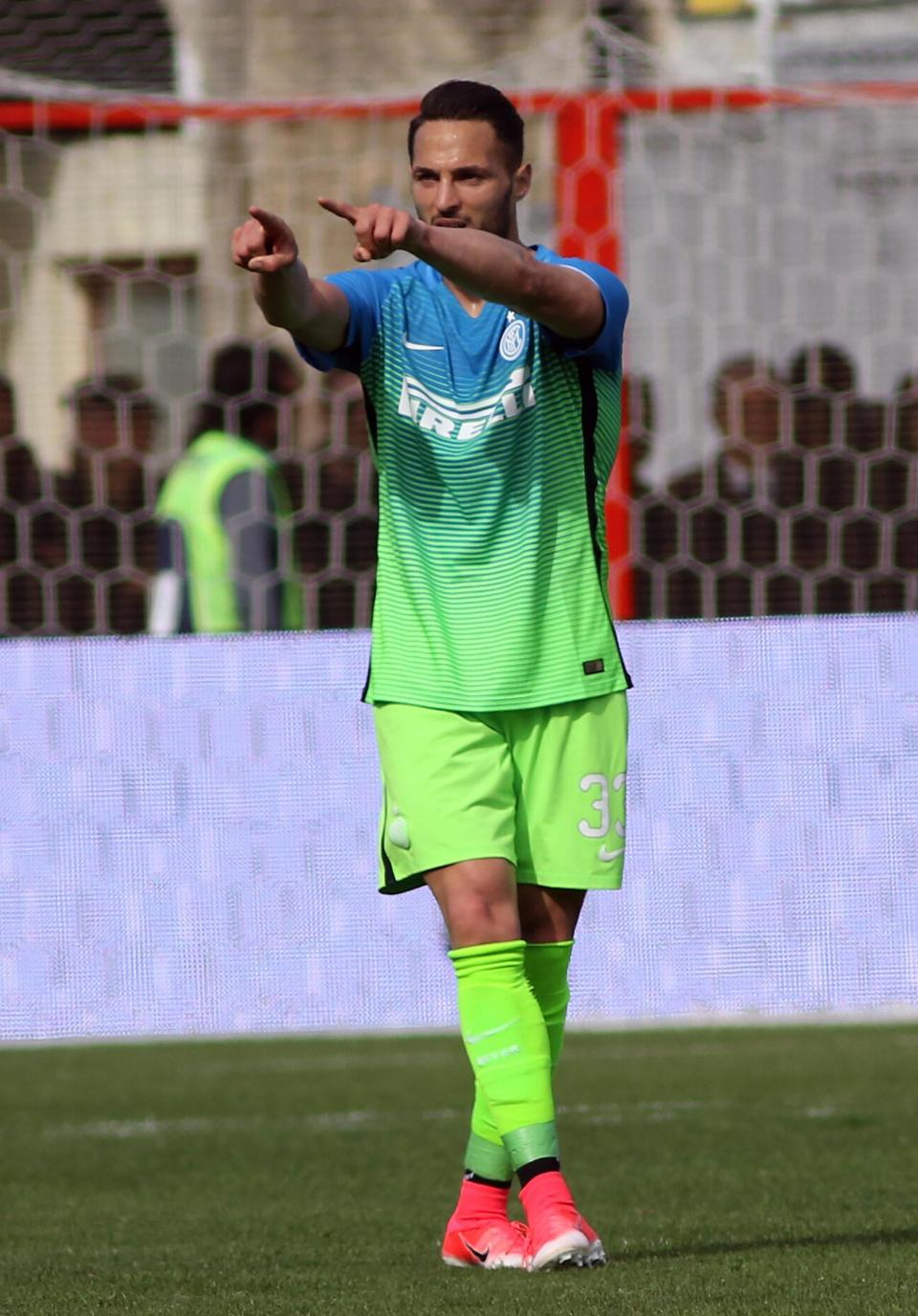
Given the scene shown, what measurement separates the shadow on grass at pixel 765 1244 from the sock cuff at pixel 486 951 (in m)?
0.47

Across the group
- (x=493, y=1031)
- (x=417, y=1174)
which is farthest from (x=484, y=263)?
(x=417, y=1174)

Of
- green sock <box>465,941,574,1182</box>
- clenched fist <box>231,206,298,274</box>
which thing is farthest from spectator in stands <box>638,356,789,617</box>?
clenched fist <box>231,206,298,274</box>

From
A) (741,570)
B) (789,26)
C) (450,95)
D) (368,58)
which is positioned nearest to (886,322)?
(741,570)

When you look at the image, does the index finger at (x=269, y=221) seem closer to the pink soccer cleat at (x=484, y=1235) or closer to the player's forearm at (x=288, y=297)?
the player's forearm at (x=288, y=297)

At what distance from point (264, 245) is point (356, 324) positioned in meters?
0.41

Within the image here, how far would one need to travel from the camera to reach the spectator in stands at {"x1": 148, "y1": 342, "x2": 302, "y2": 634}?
7738mm

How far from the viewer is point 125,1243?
393cm

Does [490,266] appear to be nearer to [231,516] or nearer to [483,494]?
[483,494]

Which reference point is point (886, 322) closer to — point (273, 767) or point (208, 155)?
point (208, 155)

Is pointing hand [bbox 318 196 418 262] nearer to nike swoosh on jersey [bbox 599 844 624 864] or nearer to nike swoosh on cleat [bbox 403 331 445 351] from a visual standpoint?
nike swoosh on cleat [bbox 403 331 445 351]

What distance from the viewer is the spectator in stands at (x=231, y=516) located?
7738 mm

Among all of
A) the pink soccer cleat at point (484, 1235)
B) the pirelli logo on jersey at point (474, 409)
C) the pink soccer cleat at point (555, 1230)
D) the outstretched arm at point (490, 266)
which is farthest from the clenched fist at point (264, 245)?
the pink soccer cleat at point (484, 1235)

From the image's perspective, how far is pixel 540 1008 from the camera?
146 inches

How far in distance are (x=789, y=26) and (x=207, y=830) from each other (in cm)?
494
